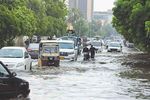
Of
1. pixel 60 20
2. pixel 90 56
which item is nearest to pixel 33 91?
pixel 90 56

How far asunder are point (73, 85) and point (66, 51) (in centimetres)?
2405

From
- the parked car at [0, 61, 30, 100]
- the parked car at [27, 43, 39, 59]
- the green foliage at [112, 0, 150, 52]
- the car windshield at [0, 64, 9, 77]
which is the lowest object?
the parked car at [27, 43, 39, 59]

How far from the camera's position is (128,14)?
4797cm

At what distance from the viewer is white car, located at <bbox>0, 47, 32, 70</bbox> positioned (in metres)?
28.1

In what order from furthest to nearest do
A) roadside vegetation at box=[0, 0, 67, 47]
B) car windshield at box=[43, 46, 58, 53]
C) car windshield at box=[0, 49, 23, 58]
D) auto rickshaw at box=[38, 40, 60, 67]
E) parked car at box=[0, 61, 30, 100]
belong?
1. roadside vegetation at box=[0, 0, 67, 47]
2. car windshield at box=[43, 46, 58, 53]
3. auto rickshaw at box=[38, 40, 60, 67]
4. car windshield at box=[0, 49, 23, 58]
5. parked car at box=[0, 61, 30, 100]

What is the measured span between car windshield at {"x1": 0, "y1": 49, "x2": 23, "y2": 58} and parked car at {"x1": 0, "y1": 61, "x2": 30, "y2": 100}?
1277cm

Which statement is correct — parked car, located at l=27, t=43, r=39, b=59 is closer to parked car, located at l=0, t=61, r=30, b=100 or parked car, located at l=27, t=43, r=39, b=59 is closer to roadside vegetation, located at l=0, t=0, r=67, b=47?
roadside vegetation, located at l=0, t=0, r=67, b=47

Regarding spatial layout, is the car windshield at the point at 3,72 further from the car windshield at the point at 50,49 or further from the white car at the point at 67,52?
the white car at the point at 67,52

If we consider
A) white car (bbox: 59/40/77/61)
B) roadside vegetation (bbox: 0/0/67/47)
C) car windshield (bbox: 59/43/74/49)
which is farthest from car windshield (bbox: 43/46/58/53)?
roadside vegetation (bbox: 0/0/67/47)

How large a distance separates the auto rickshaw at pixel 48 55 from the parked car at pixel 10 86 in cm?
2181

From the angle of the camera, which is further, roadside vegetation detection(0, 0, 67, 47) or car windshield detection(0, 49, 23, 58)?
roadside vegetation detection(0, 0, 67, 47)

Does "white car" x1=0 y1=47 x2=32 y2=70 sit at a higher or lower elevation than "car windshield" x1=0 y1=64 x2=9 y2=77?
lower

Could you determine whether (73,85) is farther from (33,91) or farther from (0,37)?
(0,37)

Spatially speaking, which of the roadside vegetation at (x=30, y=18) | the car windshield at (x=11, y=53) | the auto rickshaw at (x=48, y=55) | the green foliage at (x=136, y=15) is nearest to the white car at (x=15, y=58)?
the car windshield at (x=11, y=53)
